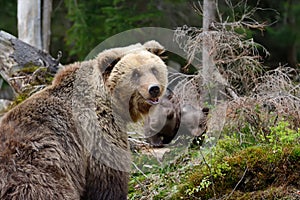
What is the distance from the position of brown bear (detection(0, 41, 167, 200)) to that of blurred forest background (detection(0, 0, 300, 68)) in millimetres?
6089

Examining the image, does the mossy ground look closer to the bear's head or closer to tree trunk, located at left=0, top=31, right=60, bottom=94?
the bear's head

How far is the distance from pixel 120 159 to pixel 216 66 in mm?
2706

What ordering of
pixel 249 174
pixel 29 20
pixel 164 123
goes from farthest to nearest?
pixel 29 20 < pixel 164 123 < pixel 249 174

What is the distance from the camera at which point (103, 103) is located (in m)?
4.62

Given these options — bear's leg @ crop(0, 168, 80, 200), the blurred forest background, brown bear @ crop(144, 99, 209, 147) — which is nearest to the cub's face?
bear's leg @ crop(0, 168, 80, 200)

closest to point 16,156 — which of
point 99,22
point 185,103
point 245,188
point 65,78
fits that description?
point 65,78

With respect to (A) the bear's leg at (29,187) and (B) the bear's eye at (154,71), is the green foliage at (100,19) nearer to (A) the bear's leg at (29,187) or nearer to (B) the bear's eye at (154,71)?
(B) the bear's eye at (154,71)

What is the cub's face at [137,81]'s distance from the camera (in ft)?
15.1

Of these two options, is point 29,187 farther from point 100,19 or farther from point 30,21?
point 100,19

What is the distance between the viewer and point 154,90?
4629 millimetres

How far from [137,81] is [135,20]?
7822 mm

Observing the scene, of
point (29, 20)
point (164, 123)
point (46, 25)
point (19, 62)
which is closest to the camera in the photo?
point (164, 123)

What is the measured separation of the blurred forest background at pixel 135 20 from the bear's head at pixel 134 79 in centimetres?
596

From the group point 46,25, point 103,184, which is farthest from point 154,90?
point 46,25
